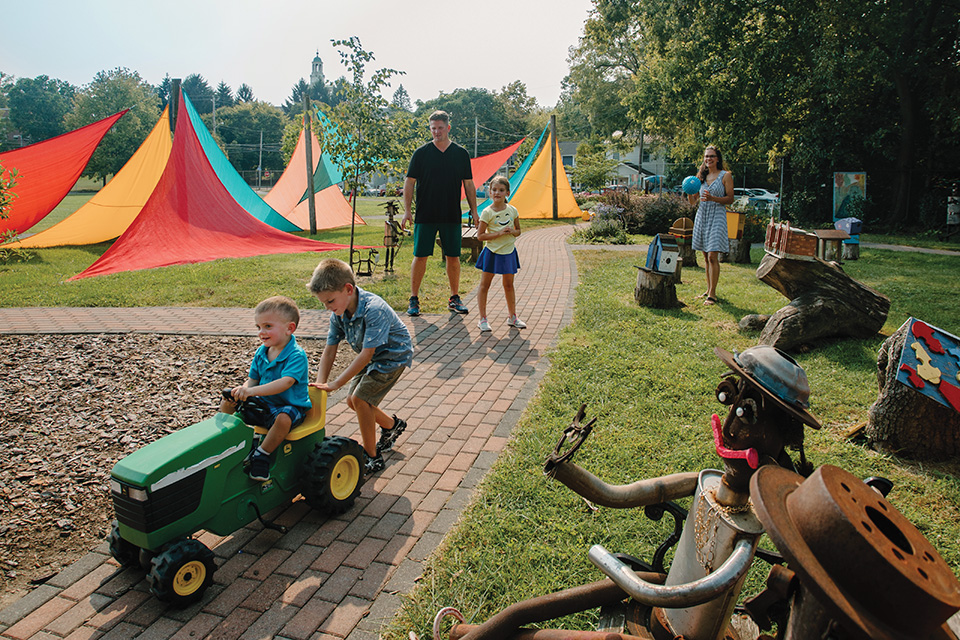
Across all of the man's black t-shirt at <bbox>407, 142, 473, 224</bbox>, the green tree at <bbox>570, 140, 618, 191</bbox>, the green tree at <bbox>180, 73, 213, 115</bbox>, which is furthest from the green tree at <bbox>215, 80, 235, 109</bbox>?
the man's black t-shirt at <bbox>407, 142, 473, 224</bbox>

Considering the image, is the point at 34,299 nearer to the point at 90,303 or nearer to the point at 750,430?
the point at 90,303

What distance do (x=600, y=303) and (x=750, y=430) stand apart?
6.57 m

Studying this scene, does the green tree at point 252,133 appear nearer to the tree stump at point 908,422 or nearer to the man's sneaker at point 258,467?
the man's sneaker at point 258,467

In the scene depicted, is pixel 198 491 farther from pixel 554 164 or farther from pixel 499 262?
pixel 554 164

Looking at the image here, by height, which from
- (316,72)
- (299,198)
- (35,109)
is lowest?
(299,198)

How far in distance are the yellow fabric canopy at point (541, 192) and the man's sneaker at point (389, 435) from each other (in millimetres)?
19414

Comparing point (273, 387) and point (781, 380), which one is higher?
point (781, 380)

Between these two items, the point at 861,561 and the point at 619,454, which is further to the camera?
the point at 619,454

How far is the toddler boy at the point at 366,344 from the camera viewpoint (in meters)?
3.24

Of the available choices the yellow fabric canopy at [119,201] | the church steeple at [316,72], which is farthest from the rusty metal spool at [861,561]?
the church steeple at [316,72]

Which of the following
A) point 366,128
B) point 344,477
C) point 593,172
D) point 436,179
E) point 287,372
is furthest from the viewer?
point 593,172

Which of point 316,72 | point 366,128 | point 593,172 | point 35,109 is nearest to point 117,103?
point 35,109

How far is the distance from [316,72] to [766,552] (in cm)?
16323

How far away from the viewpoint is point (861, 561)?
2.75 feet
